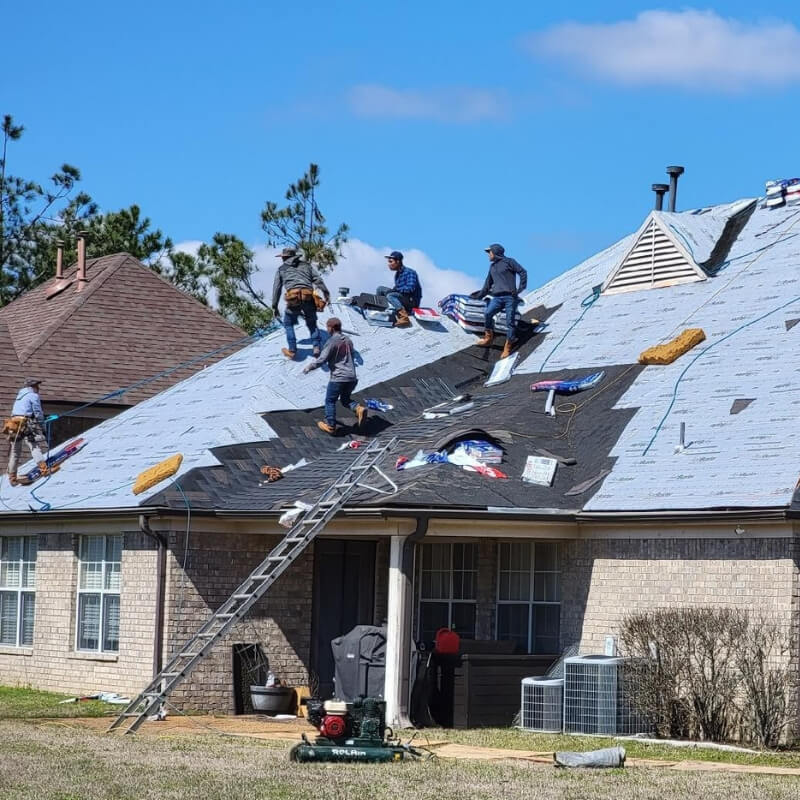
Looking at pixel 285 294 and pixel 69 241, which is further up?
pixel 69 241

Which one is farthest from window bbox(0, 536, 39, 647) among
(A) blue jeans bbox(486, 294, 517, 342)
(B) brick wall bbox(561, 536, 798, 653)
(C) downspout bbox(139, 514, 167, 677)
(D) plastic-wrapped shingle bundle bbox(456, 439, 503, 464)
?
(B) brick wall bbox(561, 536, 798, 653)

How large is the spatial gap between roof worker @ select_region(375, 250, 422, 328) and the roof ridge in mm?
8079

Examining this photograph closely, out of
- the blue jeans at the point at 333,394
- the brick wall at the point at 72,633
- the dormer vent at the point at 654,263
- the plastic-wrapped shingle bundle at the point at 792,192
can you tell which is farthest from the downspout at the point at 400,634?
the plastic-wrapped shingle bundle at the point at 792,192

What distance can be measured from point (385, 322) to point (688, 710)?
11.1 meters

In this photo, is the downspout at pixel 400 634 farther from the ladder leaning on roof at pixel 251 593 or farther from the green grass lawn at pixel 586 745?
the ladder leaning on roof at pixel 251 593

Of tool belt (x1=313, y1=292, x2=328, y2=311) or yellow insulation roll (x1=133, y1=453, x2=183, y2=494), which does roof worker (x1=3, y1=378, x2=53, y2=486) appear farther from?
tool belt (x1=313, y1=292, x2=328, y2=311)

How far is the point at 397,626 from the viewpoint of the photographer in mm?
19094

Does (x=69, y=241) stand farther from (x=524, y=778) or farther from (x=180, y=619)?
(x=524, y=778)

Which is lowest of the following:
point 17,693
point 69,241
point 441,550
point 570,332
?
point 17,693

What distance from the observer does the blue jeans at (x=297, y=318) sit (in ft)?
84.1

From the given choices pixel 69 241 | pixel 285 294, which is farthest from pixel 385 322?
pixel 69 241

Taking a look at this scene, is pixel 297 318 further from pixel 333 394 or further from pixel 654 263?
pixel 654 263

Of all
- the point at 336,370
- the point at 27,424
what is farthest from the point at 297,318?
the point at 27,424

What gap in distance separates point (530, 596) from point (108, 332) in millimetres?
15263
